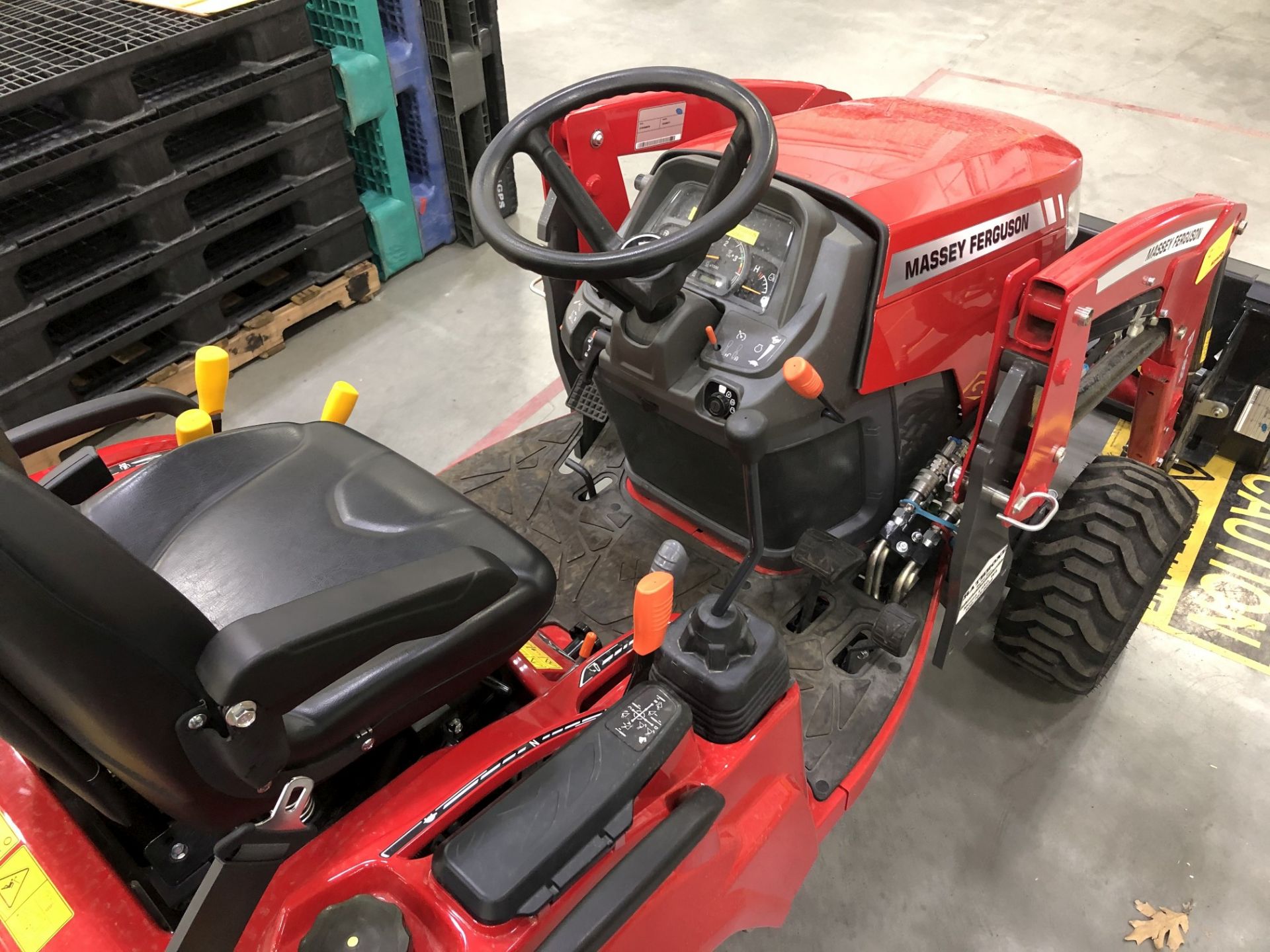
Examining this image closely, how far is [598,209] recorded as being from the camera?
147 cm

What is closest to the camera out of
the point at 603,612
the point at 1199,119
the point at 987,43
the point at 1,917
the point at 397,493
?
the point at 1,917

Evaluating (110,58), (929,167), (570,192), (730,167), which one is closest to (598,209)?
(570,192)

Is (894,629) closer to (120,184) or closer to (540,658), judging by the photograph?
(540,658)

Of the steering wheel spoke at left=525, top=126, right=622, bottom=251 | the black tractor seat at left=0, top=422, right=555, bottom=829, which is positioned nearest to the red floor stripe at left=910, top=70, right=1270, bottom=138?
the steering wheel spoke at left=525, top=126, right=622, bottom=251

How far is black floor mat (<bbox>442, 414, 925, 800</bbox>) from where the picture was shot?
69.7 inches

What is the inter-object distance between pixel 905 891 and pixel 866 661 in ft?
1.52

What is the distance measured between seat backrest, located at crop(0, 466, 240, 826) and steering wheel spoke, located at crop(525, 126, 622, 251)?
84 cm

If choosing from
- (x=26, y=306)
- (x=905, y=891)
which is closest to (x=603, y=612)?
(x=905, y=891)

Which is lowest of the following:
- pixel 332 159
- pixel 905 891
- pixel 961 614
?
pixel 905 891

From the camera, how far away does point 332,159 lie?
126 inches

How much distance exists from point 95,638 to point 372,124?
9.70 feet

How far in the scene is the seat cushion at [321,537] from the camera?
4.10 feet

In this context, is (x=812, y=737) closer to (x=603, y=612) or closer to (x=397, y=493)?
(x=603, y=612)

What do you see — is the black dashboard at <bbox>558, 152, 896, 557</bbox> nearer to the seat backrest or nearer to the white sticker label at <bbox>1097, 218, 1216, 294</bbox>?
the white sticker label at <bbox>1097, 218, 1216, 294</bbox>
